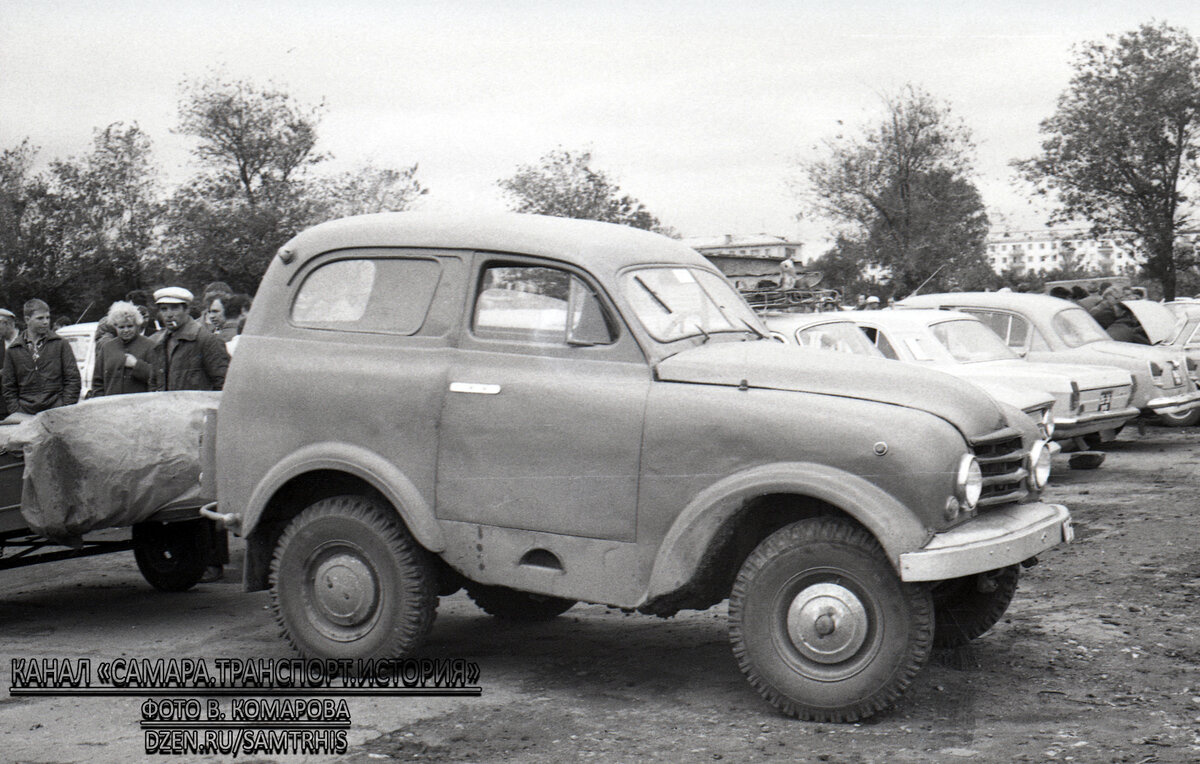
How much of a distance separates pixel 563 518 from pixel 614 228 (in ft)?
4.91

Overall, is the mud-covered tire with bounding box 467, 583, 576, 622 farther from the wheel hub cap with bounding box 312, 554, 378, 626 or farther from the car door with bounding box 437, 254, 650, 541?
the car door with bounding box 437, 254, 650, 541

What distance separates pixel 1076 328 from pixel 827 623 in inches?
428

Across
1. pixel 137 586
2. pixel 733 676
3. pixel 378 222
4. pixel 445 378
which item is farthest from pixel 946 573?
pixel 137 586

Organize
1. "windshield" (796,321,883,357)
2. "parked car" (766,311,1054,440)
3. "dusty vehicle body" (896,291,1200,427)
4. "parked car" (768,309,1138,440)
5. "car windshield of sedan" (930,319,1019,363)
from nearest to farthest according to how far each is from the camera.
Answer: "parked car" (766,311,1054,440)
"windshield" (796,321,883,357)
"parked car" (768,309,1138,440)
"car windshield of sedan" (930,319,1019,363)
"dusty vehicle body" (896,291,1200,427)

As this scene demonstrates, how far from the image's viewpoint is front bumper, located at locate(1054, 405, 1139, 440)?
12.4m

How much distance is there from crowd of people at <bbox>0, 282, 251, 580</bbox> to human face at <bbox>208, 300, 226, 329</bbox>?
0.67 meters

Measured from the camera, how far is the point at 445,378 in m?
5.71

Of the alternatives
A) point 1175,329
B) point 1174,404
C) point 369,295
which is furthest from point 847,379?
point 1175,329

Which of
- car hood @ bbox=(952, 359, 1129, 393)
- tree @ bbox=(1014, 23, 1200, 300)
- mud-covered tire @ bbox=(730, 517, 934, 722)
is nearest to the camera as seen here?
mud-covered tire @ bbox=(730, 517, 934, 722)

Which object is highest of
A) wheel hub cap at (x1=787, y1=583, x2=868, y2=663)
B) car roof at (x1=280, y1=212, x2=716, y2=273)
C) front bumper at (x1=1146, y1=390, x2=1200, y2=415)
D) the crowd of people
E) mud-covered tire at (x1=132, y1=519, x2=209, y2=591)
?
car roof at (x1=280, y1=212, x2=716, y2=273)

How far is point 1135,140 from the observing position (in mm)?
34219

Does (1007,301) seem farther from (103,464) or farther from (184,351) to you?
(103,464)

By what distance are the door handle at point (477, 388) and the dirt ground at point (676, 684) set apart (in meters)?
1.29

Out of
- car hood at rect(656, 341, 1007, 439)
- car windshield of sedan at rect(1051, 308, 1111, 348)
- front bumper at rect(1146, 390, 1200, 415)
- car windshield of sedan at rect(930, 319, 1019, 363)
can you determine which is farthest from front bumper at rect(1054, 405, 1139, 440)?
car hood at rect(656, 341, 1007, 439)
